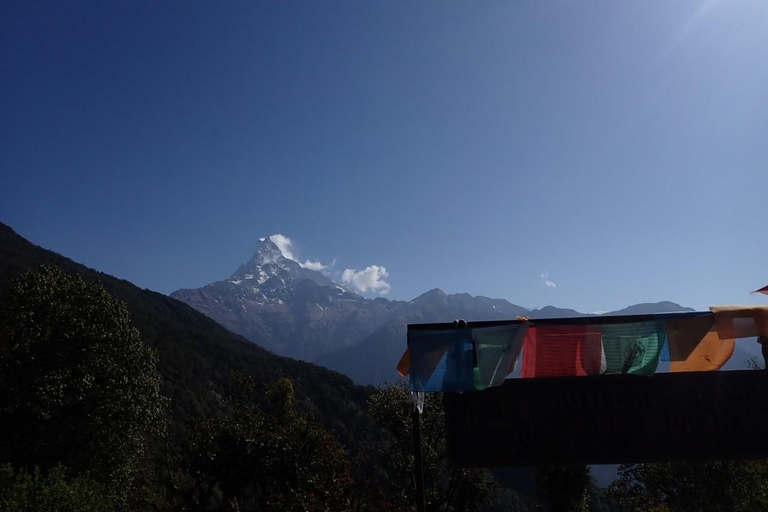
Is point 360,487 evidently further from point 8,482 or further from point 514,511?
point 514,511

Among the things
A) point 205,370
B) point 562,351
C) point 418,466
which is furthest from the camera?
point 205,370

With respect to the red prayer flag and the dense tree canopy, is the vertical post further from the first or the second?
the dense tree canopy

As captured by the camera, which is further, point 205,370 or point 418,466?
point 205,370

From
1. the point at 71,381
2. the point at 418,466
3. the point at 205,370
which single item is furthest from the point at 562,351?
the point at 205,370

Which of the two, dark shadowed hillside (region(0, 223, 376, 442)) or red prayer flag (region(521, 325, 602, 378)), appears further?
dark shadowed hillside (region(0, 223, 376, 442))

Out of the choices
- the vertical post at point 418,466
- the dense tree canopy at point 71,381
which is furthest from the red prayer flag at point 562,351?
the dense tree canopy at point 71,381

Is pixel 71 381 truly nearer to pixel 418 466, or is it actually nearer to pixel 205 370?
pixel 418 466

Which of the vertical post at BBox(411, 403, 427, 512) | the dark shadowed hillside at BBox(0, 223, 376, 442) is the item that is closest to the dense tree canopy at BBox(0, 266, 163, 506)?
the vertical post at BBox(411, 403, 427, 512)

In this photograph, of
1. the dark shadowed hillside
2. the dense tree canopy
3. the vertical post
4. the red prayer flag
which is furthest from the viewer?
the dark shadowed hillside

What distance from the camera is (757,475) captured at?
18719mm

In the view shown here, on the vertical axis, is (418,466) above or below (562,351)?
below

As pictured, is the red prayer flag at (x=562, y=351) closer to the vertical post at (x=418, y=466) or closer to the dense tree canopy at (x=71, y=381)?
the vertical post at (x=418, y=466)

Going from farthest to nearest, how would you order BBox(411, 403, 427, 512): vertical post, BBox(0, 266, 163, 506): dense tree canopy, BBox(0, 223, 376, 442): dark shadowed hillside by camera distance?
BBox(0, 223, 376, 442): dark shadowed hillside → BBox(0, 266, 163, 506): dense tree canopy → BBox(411, 403, 427, 512): vertical post

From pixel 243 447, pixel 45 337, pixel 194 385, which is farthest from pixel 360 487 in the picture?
pixel 194 385
